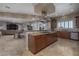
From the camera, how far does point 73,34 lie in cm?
193

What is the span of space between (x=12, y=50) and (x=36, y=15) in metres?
0.70

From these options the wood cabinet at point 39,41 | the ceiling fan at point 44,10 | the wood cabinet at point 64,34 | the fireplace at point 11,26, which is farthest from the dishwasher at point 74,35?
the fireplace at point 11,26

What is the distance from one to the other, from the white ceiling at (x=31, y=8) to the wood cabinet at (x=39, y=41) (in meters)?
0.39

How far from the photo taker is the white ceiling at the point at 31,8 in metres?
1.91

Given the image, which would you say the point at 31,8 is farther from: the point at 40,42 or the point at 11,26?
the point at 40,42

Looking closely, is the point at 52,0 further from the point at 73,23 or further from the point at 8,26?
the point at 8,26

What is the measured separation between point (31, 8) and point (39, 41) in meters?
0.57

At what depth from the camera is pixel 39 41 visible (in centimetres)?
194

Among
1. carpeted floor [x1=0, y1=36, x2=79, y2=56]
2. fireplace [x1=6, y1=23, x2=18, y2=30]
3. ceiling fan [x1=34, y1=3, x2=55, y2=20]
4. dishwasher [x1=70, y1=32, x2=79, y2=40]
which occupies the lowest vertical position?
carpeted floor [x1=0, y1=36, x2=79, y2=56]

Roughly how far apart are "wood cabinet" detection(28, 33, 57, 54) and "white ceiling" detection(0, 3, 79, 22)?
39cm

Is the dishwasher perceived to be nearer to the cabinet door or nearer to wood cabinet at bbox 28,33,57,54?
wood cabinet at bbox 28,33,57,54

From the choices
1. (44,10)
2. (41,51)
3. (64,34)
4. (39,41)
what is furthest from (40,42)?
(44,10)

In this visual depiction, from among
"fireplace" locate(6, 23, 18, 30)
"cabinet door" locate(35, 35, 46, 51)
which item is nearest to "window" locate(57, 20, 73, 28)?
"cabinet door" locate(35, 35, 46, 51)

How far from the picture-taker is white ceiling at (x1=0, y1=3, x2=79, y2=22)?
1905 millimetres
